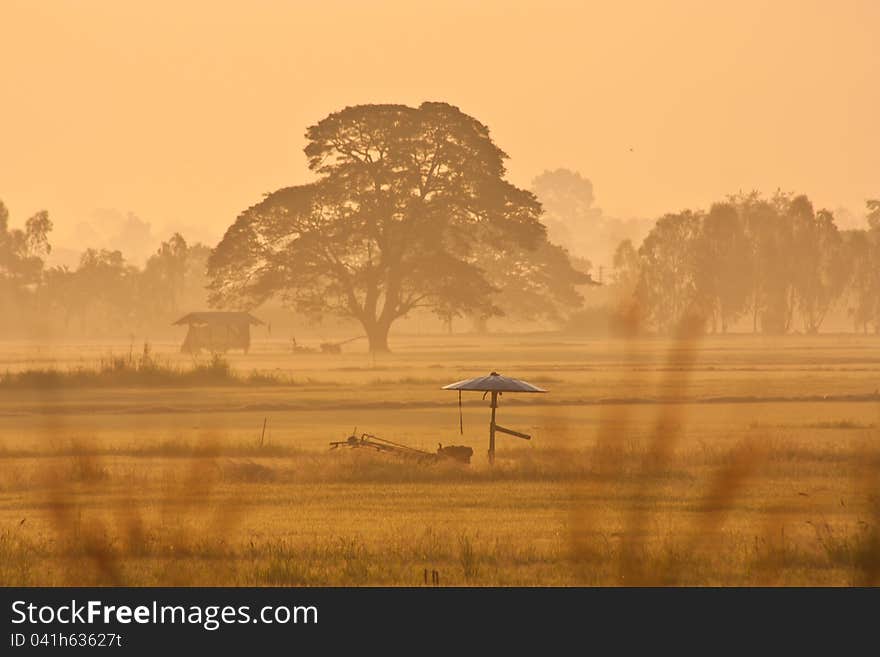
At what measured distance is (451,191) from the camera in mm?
102750

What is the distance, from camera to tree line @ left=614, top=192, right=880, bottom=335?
485 ft

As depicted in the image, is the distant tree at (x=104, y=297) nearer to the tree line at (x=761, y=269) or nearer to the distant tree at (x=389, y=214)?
the tree line at (x=761, y=269)

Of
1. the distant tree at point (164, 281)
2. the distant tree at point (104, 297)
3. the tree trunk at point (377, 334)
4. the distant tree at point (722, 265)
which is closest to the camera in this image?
the tree trunk at point (377, 334)

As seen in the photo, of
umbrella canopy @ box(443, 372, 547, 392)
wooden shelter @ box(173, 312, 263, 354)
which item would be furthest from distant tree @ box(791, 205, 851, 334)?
umbrella canopy @ box(443, 372, 547, 392)

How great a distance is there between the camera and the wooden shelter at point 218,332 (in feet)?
328

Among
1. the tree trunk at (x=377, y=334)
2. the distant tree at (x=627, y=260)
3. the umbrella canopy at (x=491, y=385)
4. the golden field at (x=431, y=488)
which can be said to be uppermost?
the distant tree at (x=627, y=260)

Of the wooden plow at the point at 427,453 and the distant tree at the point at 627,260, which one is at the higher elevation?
the distant tree at the point at 627,260

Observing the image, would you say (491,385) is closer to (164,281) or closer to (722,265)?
(722,265)

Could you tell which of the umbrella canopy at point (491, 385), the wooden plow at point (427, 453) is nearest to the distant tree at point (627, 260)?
the wooden plow at point (427, 453)

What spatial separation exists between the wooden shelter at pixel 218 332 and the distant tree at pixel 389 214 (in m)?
1.07

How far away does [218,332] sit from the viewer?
102 meters

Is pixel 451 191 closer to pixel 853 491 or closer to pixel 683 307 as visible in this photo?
pixel 683 307

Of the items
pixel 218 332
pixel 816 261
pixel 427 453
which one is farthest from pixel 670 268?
→ pixel 427 453

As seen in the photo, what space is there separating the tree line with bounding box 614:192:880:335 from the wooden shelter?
49.6 m
